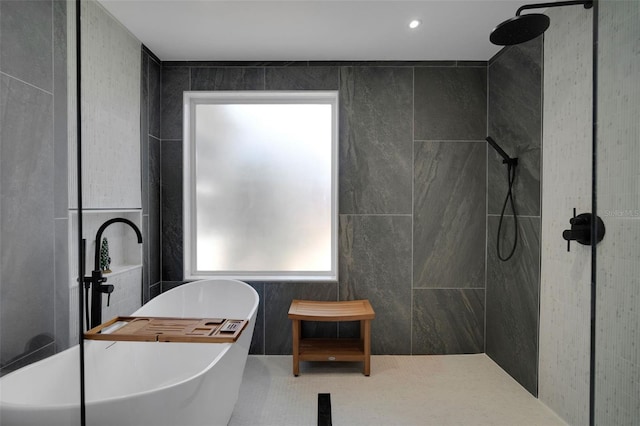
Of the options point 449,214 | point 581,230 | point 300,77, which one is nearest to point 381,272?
point 449,214

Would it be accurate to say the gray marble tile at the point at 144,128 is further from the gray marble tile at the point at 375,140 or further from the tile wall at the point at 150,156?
the gray marble tile at the point at 375,140

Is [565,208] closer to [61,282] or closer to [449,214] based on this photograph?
[449,214]

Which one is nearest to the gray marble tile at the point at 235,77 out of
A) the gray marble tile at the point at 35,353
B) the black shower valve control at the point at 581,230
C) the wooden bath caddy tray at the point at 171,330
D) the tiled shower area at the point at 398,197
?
the tiled shower area at the point at 398,197

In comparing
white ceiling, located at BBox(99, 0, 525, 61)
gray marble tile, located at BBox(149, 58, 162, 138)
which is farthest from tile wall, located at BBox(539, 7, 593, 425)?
gray marble tile, located at BBox(149, 58, 162, 138)

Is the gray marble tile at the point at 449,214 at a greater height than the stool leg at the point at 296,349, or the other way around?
the gray marble tile at the point at 449,214

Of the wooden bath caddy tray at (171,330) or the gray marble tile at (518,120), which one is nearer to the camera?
the wooden bath caddy tray at (171,330)

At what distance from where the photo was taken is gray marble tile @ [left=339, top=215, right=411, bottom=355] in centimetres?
249

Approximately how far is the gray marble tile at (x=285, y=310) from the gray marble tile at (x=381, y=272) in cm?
18

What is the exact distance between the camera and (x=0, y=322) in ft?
0.78

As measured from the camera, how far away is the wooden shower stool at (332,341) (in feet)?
7.09

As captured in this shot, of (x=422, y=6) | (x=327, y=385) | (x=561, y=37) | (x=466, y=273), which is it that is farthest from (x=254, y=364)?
(x=561, y=37)

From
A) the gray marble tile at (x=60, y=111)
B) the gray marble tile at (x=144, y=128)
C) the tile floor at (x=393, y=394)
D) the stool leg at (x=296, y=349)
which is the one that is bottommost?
the tile floor at (x=393, y=394)

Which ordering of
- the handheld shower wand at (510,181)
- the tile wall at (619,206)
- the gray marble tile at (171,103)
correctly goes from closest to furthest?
1. the tile wall at (619,206)
2. the handheld shower wand at (510,181)
3. the gray marble tile at (171,103)

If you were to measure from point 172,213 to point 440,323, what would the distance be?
2317mm
